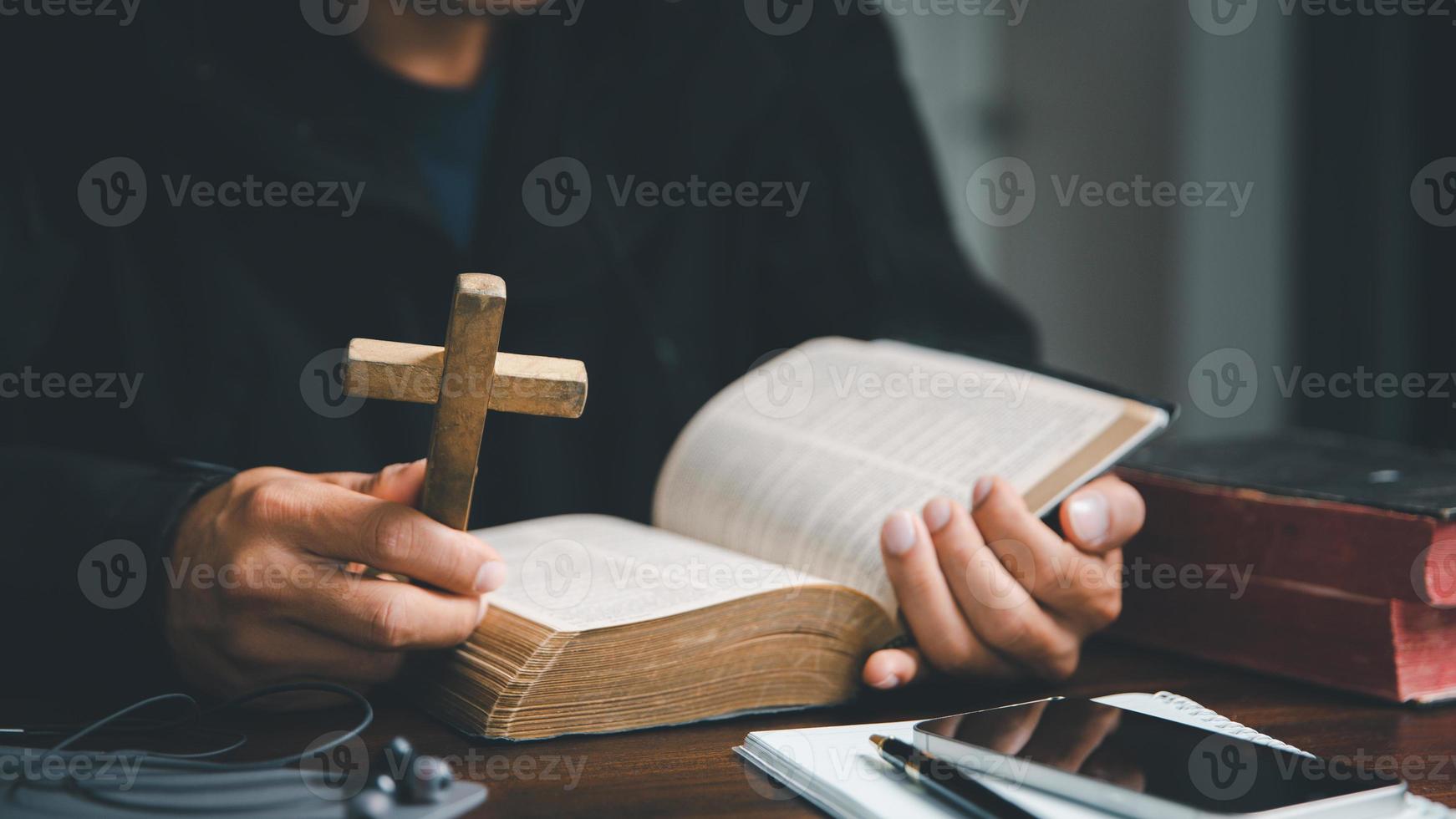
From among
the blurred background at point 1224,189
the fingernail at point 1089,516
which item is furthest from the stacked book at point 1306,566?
the blurred background at point 1224,189

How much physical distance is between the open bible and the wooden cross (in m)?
0.10

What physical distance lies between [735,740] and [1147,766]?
0.20 m

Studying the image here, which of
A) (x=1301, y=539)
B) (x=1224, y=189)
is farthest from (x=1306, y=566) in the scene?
(x=1224, y=189)

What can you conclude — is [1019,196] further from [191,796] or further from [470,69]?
[191,796]

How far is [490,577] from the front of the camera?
0.54 m

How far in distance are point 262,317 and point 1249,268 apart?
186 cm

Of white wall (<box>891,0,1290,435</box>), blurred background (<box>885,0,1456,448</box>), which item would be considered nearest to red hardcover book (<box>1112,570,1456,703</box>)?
blurred background (<box>885,0,1456,448</box>)

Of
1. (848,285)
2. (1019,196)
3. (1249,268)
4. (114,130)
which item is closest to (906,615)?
(848,285)

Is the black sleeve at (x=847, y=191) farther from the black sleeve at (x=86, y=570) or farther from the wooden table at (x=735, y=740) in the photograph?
the black sleeve at (x=86, y=570)

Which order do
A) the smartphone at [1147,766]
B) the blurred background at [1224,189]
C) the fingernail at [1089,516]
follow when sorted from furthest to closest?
the blurred background at [1224,189], the fingernail at [1089,516], the smartphone at [1147,766]

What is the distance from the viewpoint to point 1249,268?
2180mm

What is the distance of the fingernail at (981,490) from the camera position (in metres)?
0.63

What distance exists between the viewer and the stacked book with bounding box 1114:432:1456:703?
24.2 inches

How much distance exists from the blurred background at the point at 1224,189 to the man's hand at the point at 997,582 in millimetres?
1376
